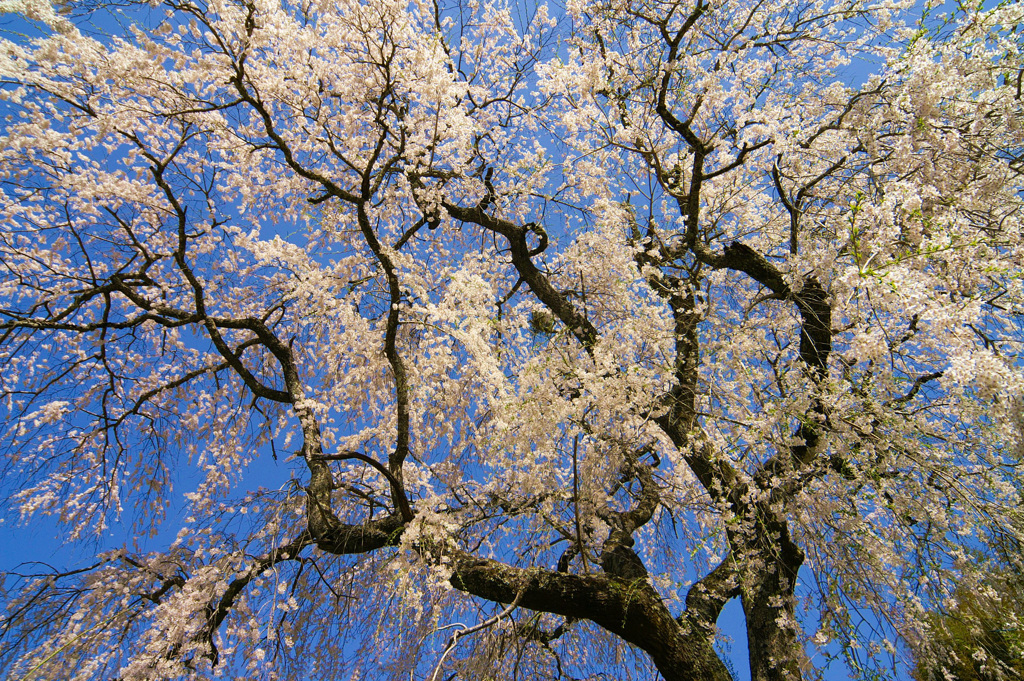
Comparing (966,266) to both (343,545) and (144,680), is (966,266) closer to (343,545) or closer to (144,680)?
(343,545)

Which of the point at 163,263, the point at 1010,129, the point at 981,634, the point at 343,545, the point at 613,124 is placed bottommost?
the point at 981,634

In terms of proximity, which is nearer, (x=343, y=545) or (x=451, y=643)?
(x=451, y=643)

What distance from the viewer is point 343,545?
13.4 ft

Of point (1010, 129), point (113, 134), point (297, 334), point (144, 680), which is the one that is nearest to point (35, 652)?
point (144, 680)

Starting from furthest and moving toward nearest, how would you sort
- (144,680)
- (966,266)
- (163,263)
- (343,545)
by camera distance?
(163,263) → (343,545) → (144,680) → (966,266)

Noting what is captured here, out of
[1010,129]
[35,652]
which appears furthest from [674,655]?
[35,652]

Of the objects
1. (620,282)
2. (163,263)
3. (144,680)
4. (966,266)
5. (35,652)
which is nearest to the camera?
(966,266)

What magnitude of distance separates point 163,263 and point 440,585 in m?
4.20

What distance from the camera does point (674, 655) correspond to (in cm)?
377

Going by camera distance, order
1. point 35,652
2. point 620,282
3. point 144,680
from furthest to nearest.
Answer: point 620,282
point 35,652
point 144,680

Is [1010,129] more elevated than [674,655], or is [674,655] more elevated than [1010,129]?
[1010,129]

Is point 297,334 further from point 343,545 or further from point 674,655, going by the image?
point 674,655

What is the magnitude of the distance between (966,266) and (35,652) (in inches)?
241

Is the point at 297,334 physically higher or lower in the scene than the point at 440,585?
higher
